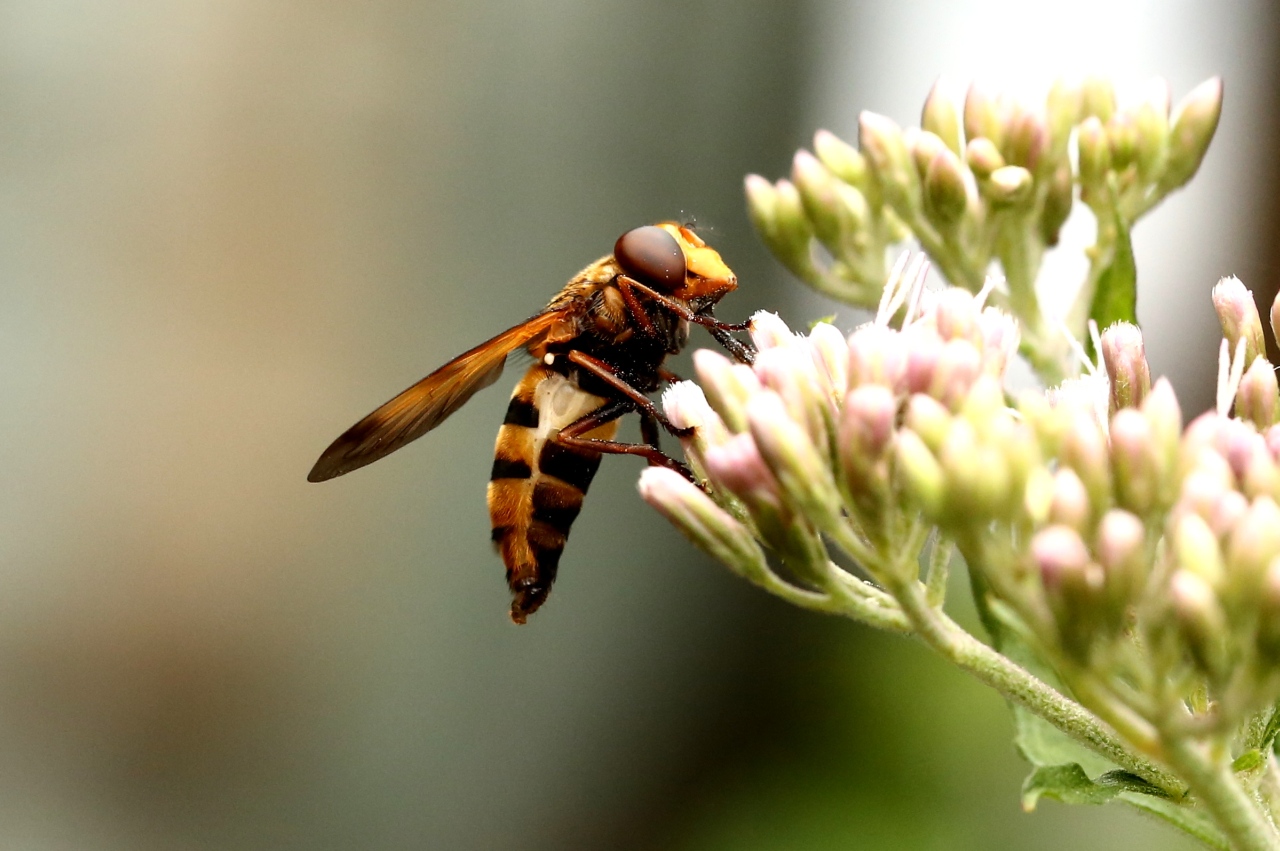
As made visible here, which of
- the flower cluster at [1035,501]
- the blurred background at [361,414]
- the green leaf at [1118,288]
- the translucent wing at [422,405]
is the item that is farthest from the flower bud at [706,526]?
the blurred background at [361,414]

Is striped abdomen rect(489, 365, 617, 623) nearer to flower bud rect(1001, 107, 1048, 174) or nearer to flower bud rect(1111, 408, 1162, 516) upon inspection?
flower bud rect(1001, 107, 1048, 174)

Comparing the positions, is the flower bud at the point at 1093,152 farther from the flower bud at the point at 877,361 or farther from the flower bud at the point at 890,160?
the flower bud at the point at 877,361

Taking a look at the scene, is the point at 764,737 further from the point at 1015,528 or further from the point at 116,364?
the point at 1015,528

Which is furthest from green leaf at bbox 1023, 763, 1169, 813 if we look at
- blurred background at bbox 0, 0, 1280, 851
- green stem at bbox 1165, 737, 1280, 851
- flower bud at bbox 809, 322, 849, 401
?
blurred background at bbox 0, 0, 1280, 851

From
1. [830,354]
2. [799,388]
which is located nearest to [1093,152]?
[830,354]

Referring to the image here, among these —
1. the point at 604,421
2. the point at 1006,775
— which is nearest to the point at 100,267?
the point at 604,421

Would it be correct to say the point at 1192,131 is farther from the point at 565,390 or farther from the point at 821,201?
the point at 565,390
